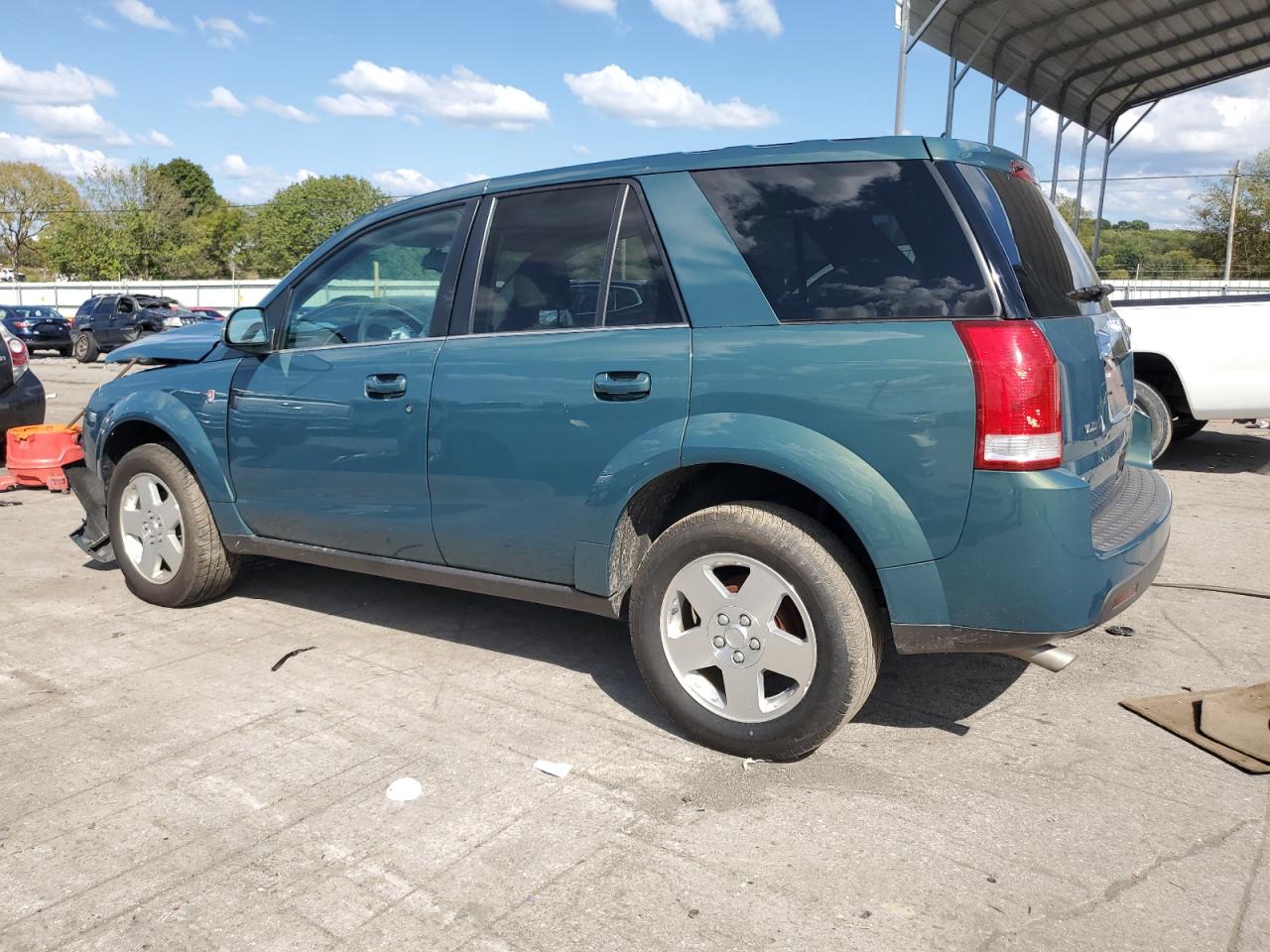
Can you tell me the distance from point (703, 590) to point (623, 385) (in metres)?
0.74

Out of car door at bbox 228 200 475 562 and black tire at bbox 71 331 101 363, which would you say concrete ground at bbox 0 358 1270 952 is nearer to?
car door at bbox 228 200 475 562

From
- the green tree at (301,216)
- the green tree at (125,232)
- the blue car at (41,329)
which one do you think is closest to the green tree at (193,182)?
the green tree at (301,216)

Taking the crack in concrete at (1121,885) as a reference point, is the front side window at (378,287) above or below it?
above

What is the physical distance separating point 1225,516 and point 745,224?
5.35 metres

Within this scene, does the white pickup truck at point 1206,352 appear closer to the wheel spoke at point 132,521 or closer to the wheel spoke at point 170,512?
the wheel spoke at point 170,512

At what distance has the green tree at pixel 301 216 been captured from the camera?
83.5 meters

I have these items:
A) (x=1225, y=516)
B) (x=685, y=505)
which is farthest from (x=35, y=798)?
(x=1225, y=516)

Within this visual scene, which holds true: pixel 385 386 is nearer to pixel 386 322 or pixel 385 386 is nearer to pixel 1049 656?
pixel 386 322

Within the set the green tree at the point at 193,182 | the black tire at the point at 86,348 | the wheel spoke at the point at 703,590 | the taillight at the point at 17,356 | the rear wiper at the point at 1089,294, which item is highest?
the green tree at the point at 193,182

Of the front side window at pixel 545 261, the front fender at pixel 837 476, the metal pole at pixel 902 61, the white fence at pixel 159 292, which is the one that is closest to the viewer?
the front fender at pixel 837 476

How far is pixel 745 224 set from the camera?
11.7 feet

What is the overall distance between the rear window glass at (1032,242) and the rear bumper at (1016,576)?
570 millimetres

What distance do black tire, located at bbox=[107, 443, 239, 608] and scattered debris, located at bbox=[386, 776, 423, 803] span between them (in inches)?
86.6

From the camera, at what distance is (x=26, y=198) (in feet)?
307
